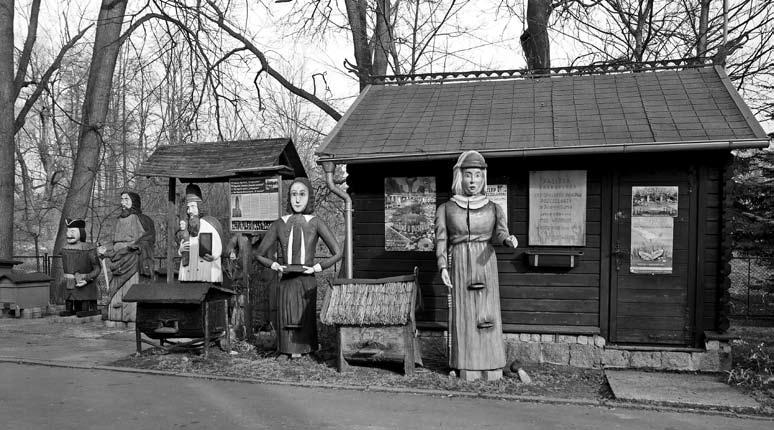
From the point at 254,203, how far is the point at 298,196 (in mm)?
1401

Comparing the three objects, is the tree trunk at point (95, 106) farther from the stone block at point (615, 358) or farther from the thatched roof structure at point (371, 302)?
the stone block at point (615, 358)

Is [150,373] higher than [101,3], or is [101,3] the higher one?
[101,3]

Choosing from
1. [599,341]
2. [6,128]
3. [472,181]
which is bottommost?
[599,341]

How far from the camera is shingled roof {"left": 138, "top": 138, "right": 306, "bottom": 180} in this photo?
8914 mm

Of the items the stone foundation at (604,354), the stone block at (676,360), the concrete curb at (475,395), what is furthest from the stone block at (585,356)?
the concrete curb at (475,395)

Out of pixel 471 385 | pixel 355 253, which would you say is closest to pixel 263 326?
pixel 355 253

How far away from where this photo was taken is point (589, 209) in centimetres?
754

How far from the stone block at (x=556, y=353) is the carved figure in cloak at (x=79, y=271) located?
8078 millimetres

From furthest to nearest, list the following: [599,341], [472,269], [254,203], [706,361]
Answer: [254,203]
[599,341]
[706,361]
[472,269]

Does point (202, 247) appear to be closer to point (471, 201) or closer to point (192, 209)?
point (192, 209)

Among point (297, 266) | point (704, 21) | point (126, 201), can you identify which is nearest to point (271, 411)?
point (297, 266)

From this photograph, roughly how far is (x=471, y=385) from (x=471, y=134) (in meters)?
3.14

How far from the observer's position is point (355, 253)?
8.34 metres

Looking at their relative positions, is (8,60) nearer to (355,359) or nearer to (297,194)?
(297,194)
